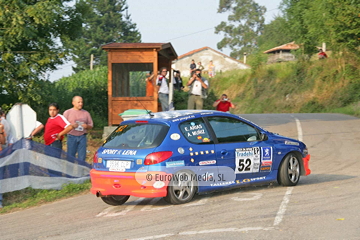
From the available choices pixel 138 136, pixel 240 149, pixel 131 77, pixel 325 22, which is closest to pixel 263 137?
pixel 240 149

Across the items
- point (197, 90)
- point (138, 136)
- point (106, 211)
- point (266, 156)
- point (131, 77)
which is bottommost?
point (106, 211)

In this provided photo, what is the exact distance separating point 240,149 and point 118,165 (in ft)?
6.93

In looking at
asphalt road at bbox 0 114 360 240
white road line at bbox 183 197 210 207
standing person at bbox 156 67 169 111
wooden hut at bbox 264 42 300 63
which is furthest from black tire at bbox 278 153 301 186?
wooden hut at bbox 264 42 300 63

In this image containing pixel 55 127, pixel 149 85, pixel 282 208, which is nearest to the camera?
pixel 282 208

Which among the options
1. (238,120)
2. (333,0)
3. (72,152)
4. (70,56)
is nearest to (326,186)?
(238,120)

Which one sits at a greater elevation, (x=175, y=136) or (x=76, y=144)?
(x=175, y=136)

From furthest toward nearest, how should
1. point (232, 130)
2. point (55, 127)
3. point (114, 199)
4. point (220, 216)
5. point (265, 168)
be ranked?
1. point (55, 127)
2. point (265, 168)
3. point (232, 130)
4. point (114, 199)
5. point (220, 216)

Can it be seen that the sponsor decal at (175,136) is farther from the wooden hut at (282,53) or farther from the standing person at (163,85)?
the wooden hut at (282,53)

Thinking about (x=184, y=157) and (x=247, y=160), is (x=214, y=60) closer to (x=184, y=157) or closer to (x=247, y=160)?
(x=247, y=160)

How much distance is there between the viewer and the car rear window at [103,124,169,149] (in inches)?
345

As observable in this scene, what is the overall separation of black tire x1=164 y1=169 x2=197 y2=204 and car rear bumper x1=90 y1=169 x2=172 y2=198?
0.13 meters

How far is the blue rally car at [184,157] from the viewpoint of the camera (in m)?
8.59

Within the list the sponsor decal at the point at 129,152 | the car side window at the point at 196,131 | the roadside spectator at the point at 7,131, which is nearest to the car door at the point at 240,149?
the car side window at the point at 196,131

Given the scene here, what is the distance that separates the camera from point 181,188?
8.85 m
